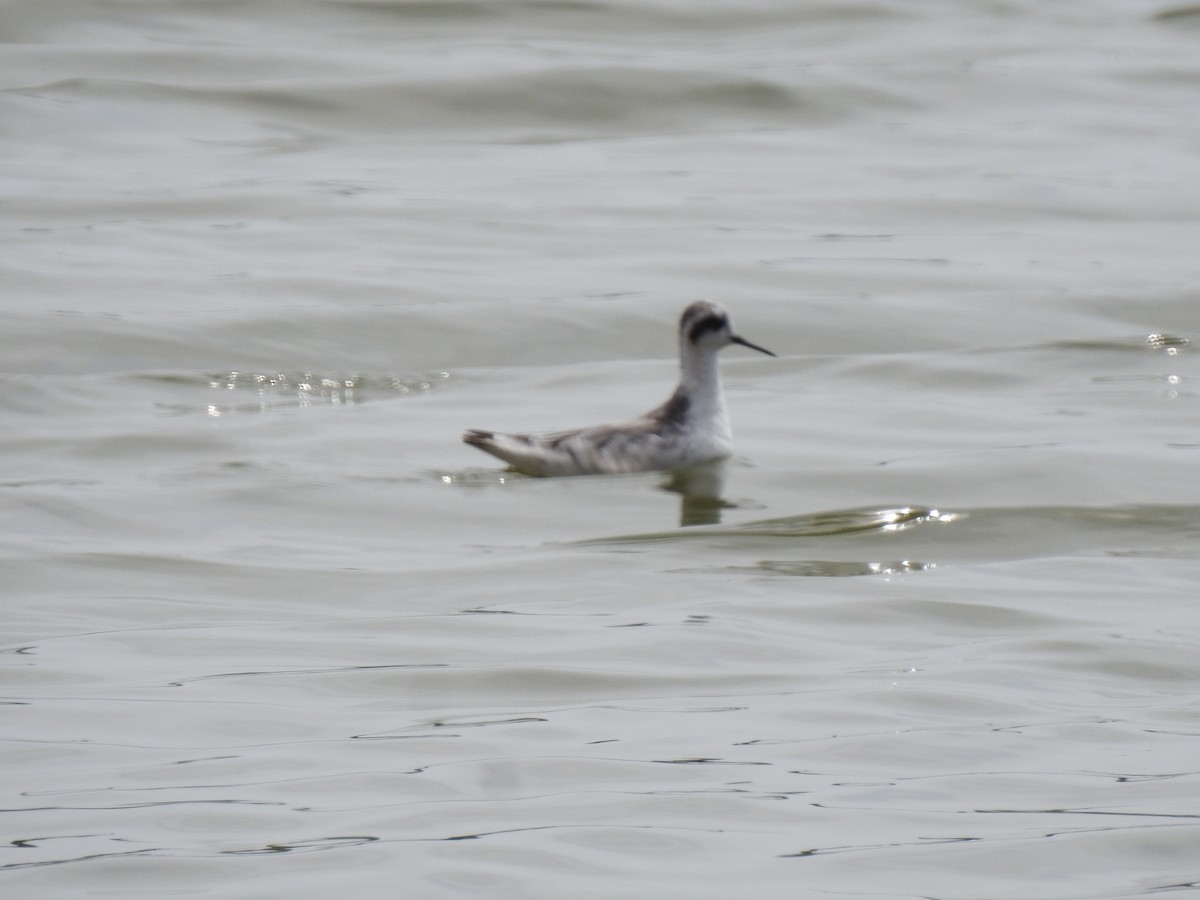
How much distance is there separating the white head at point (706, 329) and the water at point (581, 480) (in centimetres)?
56

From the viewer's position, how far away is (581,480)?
35.2ft

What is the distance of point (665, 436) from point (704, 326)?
0.89 m

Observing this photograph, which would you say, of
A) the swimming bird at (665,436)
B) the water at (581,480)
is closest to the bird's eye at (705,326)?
the swimming bird at (665,436)

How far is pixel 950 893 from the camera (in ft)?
15.8

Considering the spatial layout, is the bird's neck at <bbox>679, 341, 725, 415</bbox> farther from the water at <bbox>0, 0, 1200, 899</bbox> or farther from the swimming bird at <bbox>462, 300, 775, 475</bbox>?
the water at <bbox>0, 0, 1200, 899</bbox>

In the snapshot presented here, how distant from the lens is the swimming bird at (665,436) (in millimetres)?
10477

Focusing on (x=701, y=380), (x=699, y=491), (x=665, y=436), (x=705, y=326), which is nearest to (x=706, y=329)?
(x=705, y=326)

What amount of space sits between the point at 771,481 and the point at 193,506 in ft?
9.37

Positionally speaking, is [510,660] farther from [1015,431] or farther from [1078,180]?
[1078,180]

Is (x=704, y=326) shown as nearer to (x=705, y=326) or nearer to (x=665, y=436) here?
(x=705, y=326)

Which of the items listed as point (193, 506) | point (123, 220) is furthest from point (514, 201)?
point (193, 506)

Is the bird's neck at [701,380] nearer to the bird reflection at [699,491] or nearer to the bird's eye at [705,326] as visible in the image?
the bird's eye at [705,326]

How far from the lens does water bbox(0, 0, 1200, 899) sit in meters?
5.32

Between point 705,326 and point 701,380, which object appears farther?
point 705,326
